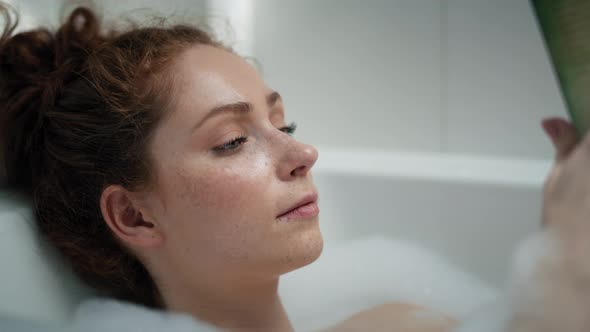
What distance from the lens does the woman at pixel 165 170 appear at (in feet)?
2.05

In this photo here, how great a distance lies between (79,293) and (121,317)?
0.08 metres

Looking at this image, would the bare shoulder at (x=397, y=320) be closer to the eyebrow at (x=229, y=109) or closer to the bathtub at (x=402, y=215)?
the bathtub at (x=402, y=215)

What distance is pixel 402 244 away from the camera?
83 centimetres

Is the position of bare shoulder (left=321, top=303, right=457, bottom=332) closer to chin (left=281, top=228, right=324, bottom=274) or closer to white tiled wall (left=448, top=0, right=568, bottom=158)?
chin (left=281, top=228, right=324, bottom=274)

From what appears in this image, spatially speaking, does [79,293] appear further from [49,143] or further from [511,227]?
[511,227]

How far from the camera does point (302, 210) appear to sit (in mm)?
628

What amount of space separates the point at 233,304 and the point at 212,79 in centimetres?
27

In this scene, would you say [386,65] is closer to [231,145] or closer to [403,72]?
[403,72]

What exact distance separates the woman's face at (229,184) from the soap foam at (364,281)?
0.58 feet

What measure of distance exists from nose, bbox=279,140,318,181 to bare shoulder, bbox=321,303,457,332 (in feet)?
0.67

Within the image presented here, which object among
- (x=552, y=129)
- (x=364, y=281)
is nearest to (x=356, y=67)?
(x=364, y=281)

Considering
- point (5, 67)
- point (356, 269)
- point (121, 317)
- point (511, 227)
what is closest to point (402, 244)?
point (356, 269)

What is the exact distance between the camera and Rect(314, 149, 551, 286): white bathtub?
546 mm

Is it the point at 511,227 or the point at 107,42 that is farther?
the point at 107,42
